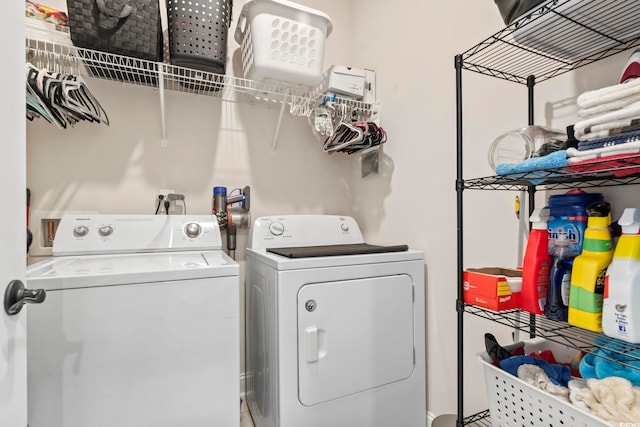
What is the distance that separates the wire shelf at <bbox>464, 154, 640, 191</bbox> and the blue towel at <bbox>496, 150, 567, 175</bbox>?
18 millimetres

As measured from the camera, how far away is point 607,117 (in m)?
0.80

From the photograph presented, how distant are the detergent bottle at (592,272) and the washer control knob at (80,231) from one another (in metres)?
1.96

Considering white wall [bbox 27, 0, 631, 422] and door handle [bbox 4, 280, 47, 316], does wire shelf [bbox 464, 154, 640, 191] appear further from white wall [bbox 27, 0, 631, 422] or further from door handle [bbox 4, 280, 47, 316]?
door handle [bbox 4, 280, 47, 316]

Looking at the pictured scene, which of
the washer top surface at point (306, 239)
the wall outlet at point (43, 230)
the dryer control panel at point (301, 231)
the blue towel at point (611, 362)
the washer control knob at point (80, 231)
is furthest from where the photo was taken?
the dryer control panel at point (301, 231)

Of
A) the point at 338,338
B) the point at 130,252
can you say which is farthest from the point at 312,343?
the point at 130,252

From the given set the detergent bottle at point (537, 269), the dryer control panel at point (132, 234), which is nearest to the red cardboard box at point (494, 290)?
the detergent bottle at point (537, 269)

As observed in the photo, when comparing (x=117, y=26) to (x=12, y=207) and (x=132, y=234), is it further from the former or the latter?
(x=12, y=207)

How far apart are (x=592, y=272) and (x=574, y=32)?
74cm

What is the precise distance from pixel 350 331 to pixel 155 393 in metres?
0.79

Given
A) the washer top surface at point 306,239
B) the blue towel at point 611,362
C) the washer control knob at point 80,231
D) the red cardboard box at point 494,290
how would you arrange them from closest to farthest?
the blue towel at point 611,362 → the red cardboard box at point 494,290 → the washer top surface at point 306,239 → the washer control knob at point 80,231

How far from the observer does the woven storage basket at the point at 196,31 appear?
155 cm

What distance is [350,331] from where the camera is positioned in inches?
56.7

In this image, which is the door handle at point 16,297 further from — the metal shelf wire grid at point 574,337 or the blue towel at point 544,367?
the blue towel at point 544,367

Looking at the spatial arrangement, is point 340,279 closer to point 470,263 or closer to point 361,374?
point 361,374
